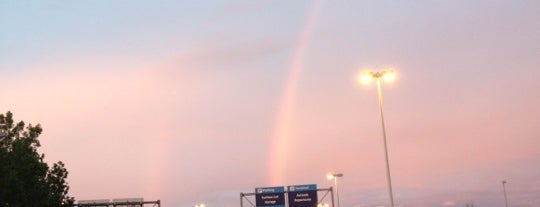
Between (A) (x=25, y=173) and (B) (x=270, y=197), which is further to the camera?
(B) (x=270, y=197)

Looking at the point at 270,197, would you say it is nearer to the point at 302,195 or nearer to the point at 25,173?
the point at 302,195

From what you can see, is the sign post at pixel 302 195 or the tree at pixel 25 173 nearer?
the tree at pixel 25 173

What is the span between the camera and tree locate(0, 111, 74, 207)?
47812 mm

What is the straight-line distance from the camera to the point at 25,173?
5044cm

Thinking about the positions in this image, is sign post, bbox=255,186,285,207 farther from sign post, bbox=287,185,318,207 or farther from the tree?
the tree

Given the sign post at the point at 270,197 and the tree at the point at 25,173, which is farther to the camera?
the sign post at the point at 270,197

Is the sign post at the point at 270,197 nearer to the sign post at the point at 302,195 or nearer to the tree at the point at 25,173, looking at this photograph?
the sign post at the point at 302,195

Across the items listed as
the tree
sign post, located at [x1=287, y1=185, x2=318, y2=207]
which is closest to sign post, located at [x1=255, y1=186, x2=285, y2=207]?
sign post, located at [x1=287, y1=185, x2=318, y2=207]

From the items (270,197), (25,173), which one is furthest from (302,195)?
(25,173)

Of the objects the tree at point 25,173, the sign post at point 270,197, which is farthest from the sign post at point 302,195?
the tree at point 25,173

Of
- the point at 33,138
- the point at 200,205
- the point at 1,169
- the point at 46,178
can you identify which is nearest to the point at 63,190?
the point at 46,178

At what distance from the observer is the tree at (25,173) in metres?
47.8

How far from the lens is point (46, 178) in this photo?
180ft

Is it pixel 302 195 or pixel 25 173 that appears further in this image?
pixel 302 195
